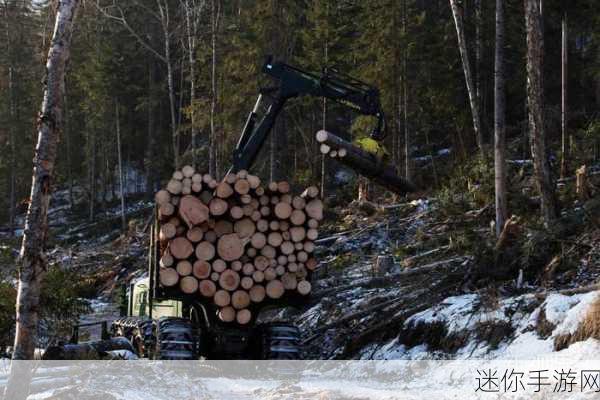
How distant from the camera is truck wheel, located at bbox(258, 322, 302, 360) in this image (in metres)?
11.1

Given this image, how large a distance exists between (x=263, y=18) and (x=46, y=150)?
68.5 ft

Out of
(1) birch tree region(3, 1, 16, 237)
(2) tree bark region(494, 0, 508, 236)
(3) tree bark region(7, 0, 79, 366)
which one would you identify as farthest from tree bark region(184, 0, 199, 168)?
(3) tree bark region(7, 0, 79, 366)

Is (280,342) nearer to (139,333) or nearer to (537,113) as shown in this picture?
(139,333)

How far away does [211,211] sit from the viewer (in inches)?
417

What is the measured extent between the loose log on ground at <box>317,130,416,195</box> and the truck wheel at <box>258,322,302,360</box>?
413 cm

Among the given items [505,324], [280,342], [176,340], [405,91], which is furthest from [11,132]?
[505,324]

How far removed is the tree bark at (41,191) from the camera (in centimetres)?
766

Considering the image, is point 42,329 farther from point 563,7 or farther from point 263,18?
point 563,7

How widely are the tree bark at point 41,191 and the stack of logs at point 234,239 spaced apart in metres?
2.69

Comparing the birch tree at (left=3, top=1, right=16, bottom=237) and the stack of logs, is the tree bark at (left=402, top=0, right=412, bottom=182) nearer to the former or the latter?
the stack of logs

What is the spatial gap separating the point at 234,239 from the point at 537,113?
7.26 meters

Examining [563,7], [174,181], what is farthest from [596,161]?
[174,181]

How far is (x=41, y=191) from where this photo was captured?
7.80m

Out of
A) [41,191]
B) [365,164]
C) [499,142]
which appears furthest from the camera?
[499,142]
